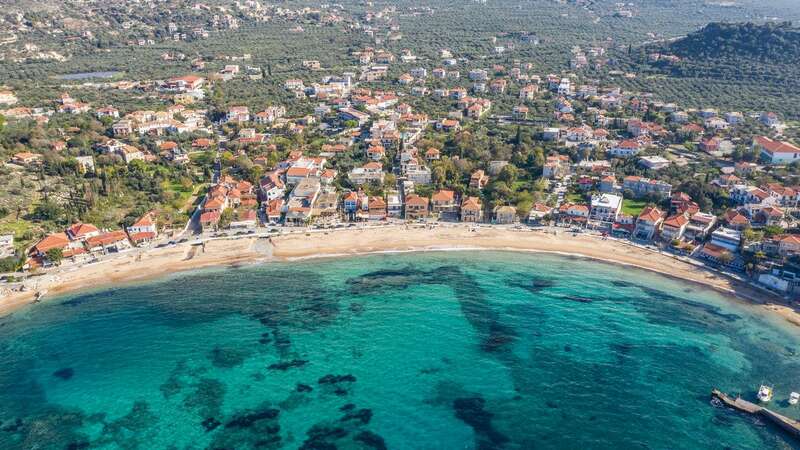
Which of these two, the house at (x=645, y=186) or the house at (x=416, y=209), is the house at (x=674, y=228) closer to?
the house at (x=645, y=186)

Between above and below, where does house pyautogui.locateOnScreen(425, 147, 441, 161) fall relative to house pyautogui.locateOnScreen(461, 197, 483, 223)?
above

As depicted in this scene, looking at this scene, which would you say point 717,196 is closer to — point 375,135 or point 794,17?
point 375,135

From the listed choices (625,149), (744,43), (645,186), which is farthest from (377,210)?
(744,43)

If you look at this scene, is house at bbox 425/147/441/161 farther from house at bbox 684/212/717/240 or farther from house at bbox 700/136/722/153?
house at bbox 700/136/722/153

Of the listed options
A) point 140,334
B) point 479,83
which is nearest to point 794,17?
point 479,83

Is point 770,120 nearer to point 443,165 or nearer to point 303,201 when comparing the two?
point 443,165

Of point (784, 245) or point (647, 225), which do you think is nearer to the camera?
point (784, 245)

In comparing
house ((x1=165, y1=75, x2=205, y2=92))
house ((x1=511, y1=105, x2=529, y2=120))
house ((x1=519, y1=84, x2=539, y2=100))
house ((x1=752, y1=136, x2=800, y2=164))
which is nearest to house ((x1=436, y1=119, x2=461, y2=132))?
house ((x1=511, y1=105, x2=529, y2=120))
